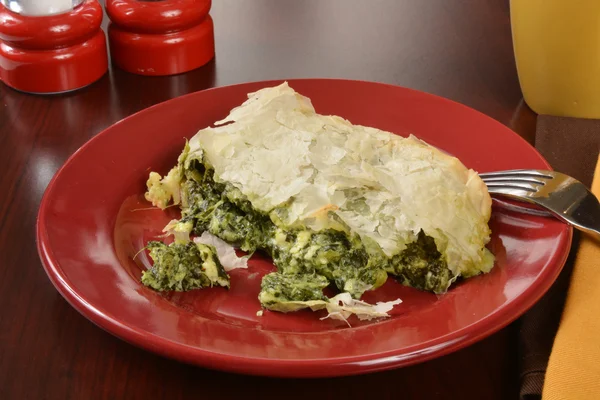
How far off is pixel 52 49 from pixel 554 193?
1.09 meters

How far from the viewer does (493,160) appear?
1289 millimetres

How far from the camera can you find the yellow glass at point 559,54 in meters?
1.44

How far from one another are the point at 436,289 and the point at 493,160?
346mm

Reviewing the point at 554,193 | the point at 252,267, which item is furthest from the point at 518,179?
the point at 252,267

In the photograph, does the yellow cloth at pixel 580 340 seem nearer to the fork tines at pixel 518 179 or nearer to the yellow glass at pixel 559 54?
the fork tines at pixel 518 179

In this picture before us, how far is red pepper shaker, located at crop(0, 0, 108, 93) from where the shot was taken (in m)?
1.57

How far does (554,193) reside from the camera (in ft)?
3.64

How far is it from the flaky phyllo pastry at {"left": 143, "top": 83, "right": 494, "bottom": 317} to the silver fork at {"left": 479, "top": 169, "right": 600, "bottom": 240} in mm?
65

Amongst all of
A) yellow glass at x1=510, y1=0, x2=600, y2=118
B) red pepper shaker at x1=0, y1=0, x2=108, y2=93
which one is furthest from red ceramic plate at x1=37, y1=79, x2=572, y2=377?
red pepper shaker at x1=0, y1=0, x2=108, y2=93

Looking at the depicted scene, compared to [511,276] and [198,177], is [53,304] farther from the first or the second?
[511,276]

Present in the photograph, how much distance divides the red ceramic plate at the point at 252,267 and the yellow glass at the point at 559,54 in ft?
0.85

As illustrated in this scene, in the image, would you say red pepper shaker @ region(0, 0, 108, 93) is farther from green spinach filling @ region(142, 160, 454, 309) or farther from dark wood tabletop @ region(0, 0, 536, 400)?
green spinach filling @ region(142, 160, 454, 309)

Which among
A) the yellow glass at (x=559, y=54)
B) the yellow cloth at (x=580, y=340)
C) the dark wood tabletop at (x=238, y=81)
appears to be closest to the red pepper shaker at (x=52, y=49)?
the dark wood tabletop at (x=238, y=81)

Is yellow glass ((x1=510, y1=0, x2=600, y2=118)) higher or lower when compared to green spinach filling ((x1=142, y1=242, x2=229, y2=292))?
higher
